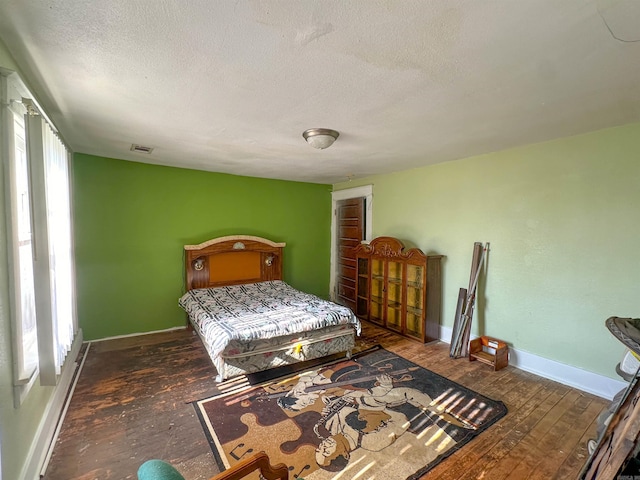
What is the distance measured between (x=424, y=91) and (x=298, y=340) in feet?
7.91

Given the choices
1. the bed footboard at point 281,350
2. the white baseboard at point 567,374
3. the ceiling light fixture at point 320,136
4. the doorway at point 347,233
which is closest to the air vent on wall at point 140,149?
the ceiling light fixture at point 320,136

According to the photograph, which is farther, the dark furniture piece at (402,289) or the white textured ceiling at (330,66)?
the dark furniture piece at (402,289)

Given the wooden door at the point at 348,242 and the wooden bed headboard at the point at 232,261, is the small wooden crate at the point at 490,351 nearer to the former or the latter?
the wooden door at the point at 348,242

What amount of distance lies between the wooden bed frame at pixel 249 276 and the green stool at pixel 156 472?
163 centimetres

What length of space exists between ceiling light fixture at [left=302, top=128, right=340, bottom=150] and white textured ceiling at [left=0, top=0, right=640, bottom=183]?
0.21ft

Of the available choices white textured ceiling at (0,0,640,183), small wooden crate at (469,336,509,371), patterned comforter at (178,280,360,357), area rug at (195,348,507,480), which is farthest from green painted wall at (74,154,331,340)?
small wooden crate at (469,336,509,371)

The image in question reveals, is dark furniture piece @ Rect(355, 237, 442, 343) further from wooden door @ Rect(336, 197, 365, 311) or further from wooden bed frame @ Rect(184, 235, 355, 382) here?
wooden bed frame @ Rect(184, 235, 355, 382)

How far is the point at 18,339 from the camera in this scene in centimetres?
134

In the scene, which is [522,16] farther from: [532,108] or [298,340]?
[298,340]

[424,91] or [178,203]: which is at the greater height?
[424,91]

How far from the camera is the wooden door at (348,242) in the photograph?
484 cm

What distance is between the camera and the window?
1297 millimetres

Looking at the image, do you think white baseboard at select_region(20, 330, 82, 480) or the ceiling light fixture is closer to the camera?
white baseboard at select_region(20, 330, 82, 480)

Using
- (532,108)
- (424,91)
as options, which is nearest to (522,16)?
(424,91)
